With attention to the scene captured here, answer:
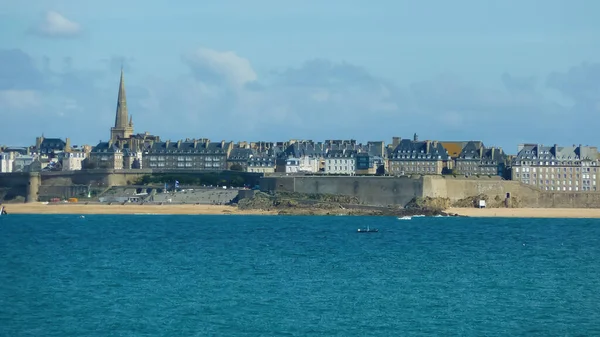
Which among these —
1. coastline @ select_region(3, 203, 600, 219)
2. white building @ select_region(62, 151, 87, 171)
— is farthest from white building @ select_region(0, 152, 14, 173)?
coastline @ select_region(3, 203, 600, 219)

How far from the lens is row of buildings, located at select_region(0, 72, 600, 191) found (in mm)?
101688

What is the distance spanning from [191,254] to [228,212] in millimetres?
36571

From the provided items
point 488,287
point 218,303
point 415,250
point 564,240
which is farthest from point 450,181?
point 218,303

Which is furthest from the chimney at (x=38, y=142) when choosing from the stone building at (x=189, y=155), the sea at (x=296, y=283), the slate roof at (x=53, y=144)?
the sea at (x=296, y=283)

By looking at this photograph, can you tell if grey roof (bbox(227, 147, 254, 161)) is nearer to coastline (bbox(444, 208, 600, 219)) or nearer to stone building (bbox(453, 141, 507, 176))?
stone building (bbox(453, 141, 507, 176))

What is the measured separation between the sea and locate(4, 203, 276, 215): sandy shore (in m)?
20.1

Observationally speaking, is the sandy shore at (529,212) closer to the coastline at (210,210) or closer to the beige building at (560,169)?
the coastline at (210,210)

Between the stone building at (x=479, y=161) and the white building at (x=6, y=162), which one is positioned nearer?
the stone building at (x=479, y=161)

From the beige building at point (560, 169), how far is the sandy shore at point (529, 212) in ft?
32.0

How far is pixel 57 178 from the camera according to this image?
9825cm

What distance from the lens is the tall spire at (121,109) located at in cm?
12519

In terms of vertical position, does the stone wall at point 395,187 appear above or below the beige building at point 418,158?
below

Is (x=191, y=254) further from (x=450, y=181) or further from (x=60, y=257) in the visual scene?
(x=450, y=181)

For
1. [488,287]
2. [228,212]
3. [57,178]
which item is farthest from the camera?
[57,178]
